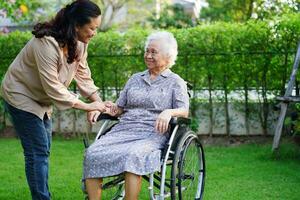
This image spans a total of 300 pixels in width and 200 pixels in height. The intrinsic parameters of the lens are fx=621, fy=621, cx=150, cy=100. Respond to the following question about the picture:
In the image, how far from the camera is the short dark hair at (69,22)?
3.42 meters

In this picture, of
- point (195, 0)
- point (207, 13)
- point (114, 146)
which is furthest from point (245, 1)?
point (114, 146)

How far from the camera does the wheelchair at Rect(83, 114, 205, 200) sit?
3547 millimetres

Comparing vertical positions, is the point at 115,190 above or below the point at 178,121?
below

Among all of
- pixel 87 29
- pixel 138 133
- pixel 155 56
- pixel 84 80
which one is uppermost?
pixel 87 29

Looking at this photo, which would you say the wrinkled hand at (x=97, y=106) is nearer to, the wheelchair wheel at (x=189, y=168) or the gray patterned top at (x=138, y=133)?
the gray patterned top at (x=138, y=133)

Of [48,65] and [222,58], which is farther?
[222,58]

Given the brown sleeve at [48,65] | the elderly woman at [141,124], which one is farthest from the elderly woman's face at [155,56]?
the brown sleeve at [48,65]

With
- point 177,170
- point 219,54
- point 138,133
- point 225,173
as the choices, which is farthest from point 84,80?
point 219,54

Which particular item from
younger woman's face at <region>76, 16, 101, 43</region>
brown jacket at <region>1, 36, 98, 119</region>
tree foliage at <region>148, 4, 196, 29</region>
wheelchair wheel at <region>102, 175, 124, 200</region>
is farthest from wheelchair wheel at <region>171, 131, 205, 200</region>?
tree foliage at <region>148, 4, 196, 29</region>

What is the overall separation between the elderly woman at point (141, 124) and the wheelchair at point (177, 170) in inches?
2.4

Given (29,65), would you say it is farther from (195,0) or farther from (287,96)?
(195,0)

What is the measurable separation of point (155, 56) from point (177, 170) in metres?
0.76

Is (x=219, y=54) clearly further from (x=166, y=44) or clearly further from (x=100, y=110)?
(x=100, y=110)

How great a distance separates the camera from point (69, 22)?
11.3 ft
